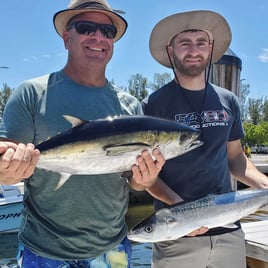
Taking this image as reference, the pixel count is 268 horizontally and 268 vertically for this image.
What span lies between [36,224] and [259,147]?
48.8 m

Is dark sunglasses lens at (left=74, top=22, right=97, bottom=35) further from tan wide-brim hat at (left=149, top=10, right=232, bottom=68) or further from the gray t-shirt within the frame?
tan wide-brim hat at (left=149, top=10, right=232, bottom=68)

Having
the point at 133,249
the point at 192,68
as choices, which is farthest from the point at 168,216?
the point at 133,249

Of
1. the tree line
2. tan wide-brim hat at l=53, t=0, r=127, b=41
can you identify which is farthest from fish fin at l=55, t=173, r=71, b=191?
the tree line

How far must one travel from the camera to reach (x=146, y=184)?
8.44 feet

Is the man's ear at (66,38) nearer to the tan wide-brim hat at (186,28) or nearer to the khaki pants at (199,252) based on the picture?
the tan wide-brim hat at (186,28)

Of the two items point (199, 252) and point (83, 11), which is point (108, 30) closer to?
point (83, 11)

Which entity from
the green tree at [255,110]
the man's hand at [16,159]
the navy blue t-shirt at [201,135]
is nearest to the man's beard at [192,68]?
the navy blue t-shirt at [201,135]

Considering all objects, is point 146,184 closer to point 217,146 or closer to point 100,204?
point 100,204

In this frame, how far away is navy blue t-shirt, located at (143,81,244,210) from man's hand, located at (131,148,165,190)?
80cm

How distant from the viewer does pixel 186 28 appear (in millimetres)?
3486

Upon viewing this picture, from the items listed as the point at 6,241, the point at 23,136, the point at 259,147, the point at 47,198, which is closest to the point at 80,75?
the point at 23,136

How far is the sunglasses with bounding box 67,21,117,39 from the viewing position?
2623 mm

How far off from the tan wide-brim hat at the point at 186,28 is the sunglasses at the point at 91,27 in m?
1.01

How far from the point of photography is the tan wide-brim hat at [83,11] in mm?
2639
